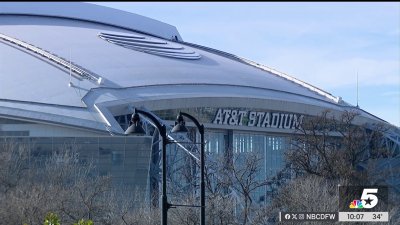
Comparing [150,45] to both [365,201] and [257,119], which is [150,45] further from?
[365,201]

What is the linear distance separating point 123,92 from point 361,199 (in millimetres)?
26070

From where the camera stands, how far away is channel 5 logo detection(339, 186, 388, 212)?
47.0 metres

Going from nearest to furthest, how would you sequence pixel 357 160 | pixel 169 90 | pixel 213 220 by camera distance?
pixel 213 220 → pixel 357 160 → pixel 169 90

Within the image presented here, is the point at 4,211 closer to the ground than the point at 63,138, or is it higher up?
closer to the ground

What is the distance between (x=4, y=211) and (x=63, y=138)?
60.7ft

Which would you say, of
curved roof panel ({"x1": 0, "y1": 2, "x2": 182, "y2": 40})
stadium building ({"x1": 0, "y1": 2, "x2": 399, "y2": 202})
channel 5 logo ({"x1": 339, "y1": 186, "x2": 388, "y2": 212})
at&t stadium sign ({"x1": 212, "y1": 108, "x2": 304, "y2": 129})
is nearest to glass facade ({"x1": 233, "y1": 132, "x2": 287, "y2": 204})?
stadium building ({"x1": 0, "y1": 2, "x2": 399, "y2": 202})

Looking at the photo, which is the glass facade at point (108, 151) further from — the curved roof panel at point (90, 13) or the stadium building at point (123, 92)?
the curved roof panel at point (90, 13)

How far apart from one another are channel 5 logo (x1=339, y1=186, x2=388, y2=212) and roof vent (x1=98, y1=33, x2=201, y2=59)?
108 feet

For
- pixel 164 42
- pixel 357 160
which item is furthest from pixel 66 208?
pixel 164 42

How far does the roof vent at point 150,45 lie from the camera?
82188 millimetres

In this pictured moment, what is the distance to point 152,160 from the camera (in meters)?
67.9

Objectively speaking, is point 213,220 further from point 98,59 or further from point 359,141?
point 98,59

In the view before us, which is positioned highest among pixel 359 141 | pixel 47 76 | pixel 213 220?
pixel 47 76

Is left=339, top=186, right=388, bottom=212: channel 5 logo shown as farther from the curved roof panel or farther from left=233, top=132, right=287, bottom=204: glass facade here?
the curved roof panel
